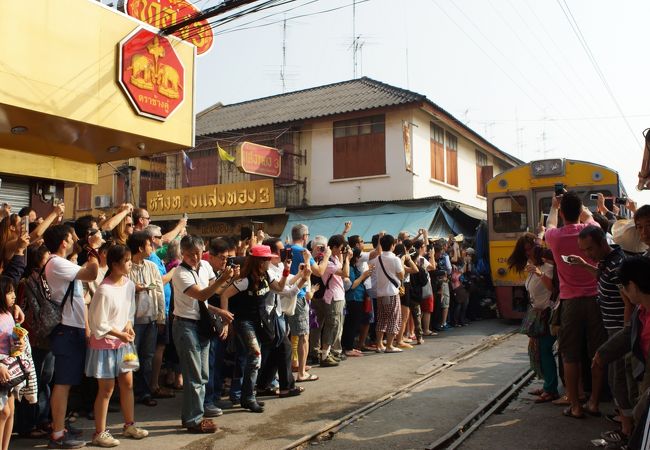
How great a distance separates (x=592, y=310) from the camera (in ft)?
16.0

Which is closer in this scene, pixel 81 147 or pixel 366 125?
pixel 81 147

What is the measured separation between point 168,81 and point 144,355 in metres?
5.70

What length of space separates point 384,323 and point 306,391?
9.43ft

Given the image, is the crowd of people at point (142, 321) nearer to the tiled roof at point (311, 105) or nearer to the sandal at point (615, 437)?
the sandal at point (615, 437)

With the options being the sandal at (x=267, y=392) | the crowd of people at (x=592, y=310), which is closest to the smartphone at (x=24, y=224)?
the sandal at (x=267, y=392)

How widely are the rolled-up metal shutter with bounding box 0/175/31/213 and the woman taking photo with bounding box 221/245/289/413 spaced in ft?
A: 21.3

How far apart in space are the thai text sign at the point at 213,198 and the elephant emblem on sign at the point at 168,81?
8697 millimetres

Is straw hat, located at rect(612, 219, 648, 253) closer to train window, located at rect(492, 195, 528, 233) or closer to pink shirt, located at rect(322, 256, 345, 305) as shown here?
pink shirt, located at rect(322, 256, 345, 305)

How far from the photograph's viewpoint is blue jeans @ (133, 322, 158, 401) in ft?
19.2

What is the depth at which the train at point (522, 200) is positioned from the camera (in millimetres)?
11266

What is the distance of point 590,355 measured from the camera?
16.3ft

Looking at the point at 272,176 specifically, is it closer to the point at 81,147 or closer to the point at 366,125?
the point at 366,125

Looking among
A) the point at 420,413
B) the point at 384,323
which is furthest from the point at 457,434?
the point at 384,323

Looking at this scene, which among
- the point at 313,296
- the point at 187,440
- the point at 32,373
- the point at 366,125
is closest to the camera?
the point at 32,373
